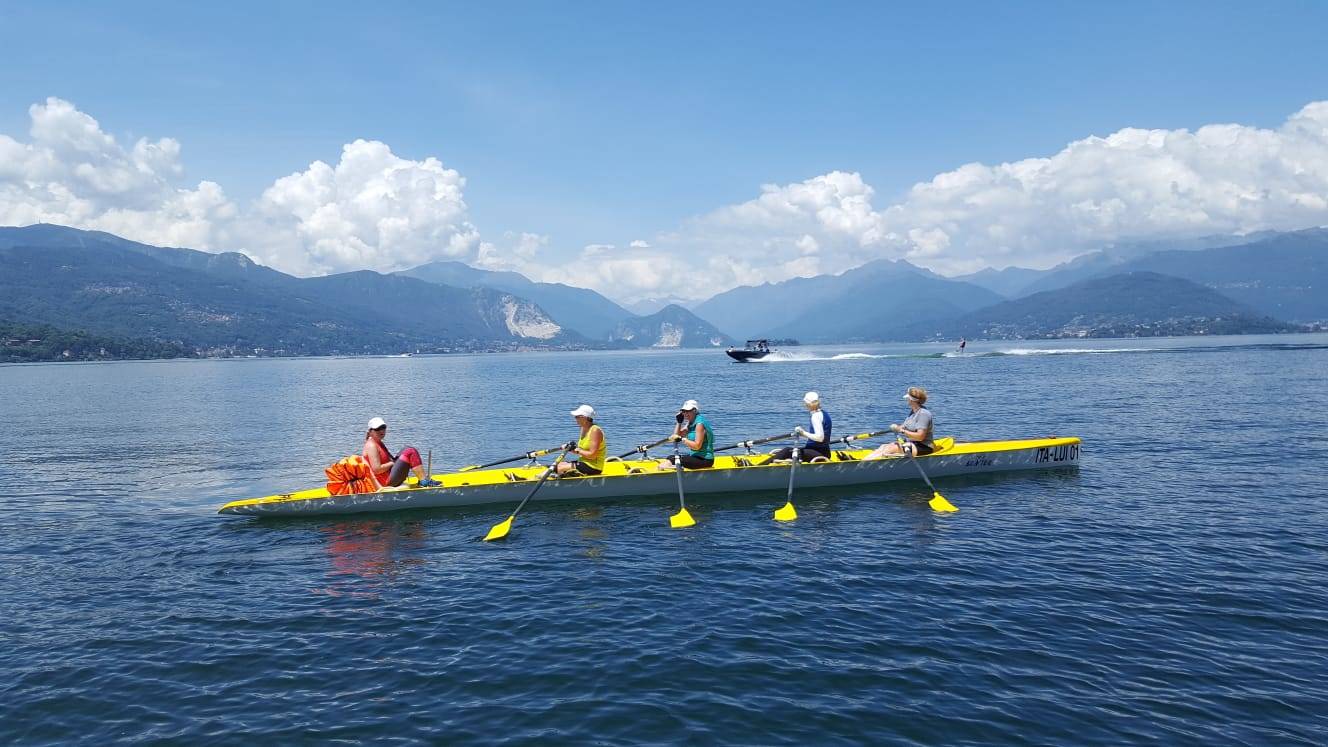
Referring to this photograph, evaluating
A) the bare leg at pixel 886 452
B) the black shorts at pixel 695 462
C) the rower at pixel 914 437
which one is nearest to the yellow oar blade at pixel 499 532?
the black shorts at pixel 695 462

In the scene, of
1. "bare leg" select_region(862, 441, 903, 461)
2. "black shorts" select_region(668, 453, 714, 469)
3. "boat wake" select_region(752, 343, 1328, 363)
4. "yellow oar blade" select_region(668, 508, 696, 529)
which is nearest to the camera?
"yellow oar blade" select_region(668, 508, 696, 529)

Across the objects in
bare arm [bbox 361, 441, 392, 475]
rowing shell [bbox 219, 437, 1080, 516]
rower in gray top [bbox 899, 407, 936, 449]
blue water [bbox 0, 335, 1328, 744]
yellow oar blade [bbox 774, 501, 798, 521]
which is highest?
rower in gray top [bbox 899, 407, 936, 449]

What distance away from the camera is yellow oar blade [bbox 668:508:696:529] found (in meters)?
18.2

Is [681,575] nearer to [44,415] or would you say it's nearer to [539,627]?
[539,627]

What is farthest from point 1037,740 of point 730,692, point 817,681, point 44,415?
point 44,415

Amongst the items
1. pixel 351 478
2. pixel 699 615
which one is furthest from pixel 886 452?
pixel 351 478

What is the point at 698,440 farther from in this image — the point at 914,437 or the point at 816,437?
the point at 914,437

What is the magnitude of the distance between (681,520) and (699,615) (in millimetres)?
6299

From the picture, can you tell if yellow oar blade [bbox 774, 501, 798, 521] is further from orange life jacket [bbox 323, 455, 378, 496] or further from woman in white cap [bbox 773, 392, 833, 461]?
orange life jacket [bbox 323, 455, 378, 496]

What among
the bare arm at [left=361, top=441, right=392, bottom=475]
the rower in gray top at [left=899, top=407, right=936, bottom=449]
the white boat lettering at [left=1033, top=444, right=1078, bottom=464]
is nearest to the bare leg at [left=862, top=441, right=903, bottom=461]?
the rower in gray top at [left=899, top=407, right=936, bottom=449]

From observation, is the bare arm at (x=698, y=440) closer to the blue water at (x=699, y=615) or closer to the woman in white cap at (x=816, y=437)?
the blue water at (x=699, y=615)

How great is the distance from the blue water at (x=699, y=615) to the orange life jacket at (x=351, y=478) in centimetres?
85

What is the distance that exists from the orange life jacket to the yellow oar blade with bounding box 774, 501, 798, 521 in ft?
37.3

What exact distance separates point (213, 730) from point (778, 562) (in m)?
10.3
